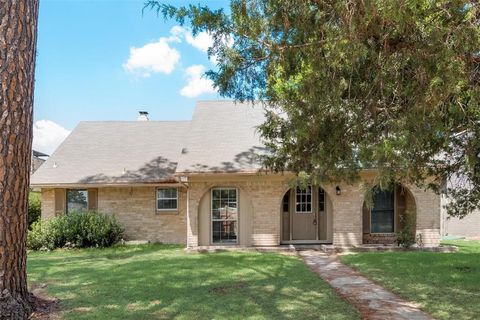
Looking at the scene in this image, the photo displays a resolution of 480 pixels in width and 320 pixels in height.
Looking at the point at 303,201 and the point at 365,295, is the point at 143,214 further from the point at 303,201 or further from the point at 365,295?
the point at 365,295

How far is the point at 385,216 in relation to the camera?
1596 cm

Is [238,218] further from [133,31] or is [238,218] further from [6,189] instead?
[6,189]

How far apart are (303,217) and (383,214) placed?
2.93m

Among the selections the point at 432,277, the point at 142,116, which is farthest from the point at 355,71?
the point at 142,116

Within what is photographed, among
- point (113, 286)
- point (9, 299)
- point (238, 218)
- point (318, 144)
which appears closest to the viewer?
point (9, 299)

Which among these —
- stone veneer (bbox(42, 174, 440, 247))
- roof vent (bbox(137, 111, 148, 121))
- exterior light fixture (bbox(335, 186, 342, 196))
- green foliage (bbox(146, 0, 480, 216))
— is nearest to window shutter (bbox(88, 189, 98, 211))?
stone veneer (bbox(42, 174, 440, 247))

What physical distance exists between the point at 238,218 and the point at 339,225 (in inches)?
137

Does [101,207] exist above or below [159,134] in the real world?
below

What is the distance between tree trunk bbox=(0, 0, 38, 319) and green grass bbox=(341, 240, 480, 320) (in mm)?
5758

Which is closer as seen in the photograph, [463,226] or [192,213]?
[192,213]

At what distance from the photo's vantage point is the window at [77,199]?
57.8 feet

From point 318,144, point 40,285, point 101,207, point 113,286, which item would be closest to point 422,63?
point 318,144

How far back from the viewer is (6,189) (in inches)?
189

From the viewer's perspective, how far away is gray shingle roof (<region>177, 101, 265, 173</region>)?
47.2ft
